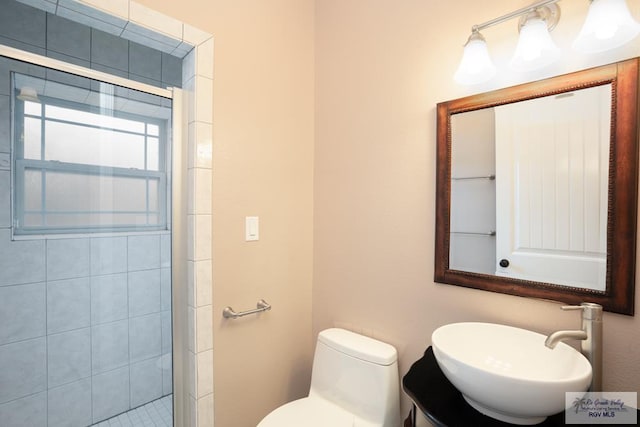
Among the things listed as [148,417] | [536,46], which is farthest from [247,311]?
[536,46]

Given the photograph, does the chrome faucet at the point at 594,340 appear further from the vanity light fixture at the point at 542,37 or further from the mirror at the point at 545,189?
the vanity light fixture at the point at 542,37

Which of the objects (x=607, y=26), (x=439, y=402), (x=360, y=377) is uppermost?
(x=607, y=26)

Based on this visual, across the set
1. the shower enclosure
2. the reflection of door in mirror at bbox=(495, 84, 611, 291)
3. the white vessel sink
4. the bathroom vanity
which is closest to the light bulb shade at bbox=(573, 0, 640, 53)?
the reflection of door in mirror at bbox=(495, 84, 611, 291)

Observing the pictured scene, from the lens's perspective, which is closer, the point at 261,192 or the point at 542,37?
the point at 542,37

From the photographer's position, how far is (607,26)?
0.83 meters

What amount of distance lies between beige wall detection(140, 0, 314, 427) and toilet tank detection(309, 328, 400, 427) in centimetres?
28

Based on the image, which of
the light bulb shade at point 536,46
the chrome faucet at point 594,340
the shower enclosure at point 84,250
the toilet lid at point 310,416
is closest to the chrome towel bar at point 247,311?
the shower enclosure at point 84,250

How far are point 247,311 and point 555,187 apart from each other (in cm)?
136

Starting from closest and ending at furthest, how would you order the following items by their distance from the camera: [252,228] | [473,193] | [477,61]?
1. [477,61]
2. [473,193]
3. [252,228]

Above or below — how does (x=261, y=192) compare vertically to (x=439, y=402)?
above

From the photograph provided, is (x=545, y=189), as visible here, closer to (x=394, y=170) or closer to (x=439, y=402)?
(x=394, y=170)

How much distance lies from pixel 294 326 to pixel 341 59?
1.49 metres

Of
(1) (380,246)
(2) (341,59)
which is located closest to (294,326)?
(1) (380,246)

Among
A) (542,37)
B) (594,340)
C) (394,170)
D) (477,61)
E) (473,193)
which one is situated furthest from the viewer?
(394,170)
